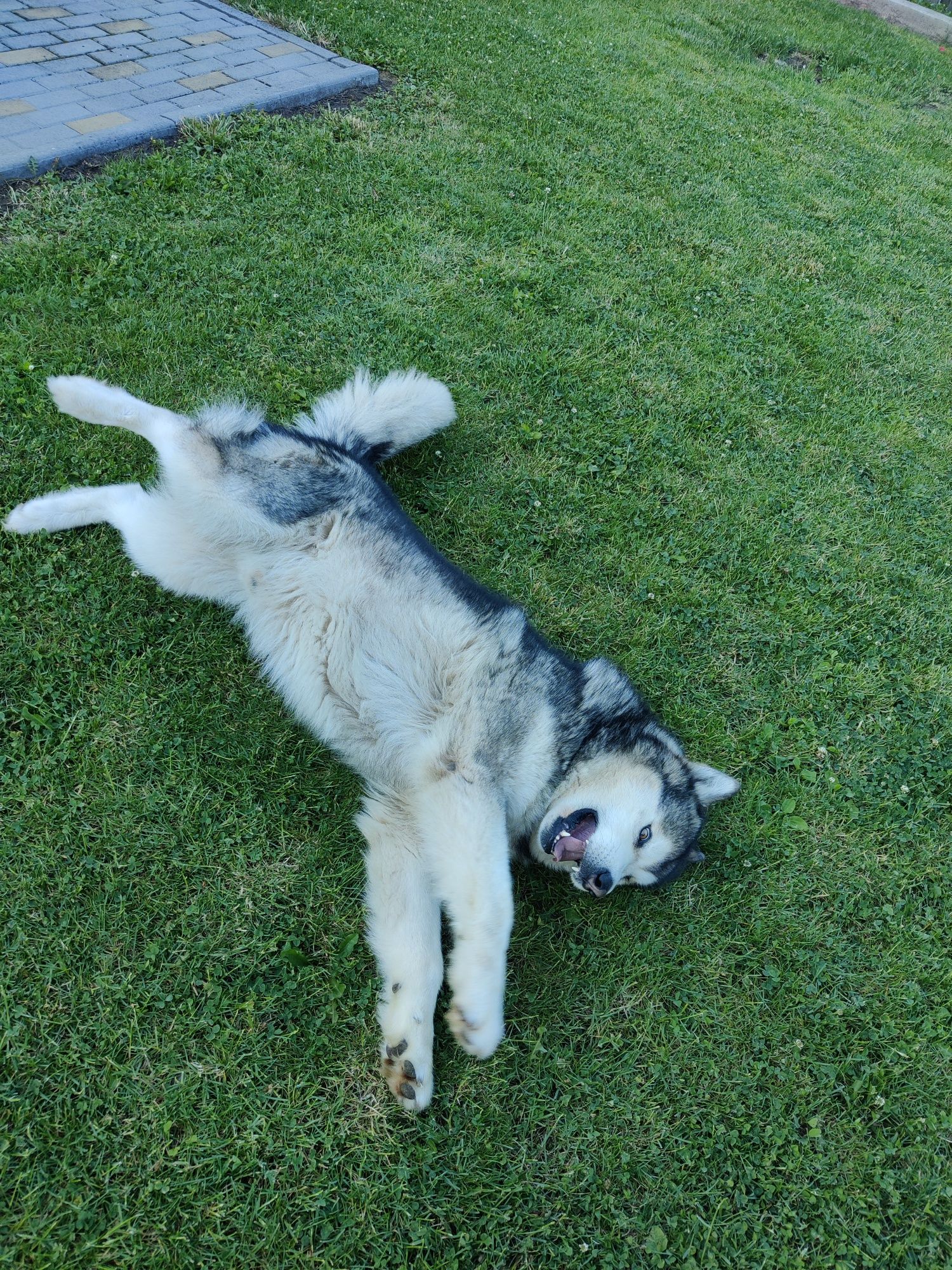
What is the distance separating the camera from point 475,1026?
2502 mm

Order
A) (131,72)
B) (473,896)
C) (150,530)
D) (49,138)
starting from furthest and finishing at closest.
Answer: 1. (131,72)
2. (49,138)
3. (150,530)
4. (473,896)

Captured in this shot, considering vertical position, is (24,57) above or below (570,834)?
above

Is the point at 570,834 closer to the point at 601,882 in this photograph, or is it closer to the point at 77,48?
the point at 601,882

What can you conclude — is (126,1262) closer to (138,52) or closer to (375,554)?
(375,554)

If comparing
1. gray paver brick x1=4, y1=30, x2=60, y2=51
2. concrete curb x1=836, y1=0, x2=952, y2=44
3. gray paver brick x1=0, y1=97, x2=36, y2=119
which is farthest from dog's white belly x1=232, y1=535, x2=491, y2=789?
concrete curb x1=836, y1=0, x2=952, y2=44

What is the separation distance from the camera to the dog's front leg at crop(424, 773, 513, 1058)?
2518 mm

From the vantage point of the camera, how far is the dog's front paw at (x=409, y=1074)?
2.48m

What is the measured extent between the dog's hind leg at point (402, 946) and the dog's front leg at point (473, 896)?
95 millimetres

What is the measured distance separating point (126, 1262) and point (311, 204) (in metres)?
5.78

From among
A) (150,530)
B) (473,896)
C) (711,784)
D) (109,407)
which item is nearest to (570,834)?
(473,896)

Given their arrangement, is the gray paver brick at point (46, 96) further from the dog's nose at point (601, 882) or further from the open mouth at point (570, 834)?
the dog's nose at point (601, 882)

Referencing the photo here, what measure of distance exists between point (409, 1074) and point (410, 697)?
1325mm

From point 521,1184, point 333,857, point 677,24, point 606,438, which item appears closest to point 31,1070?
point 333,857

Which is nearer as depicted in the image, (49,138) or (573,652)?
(573,652)
